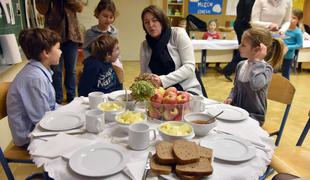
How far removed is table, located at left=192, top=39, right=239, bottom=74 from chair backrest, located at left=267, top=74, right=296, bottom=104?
2.76 meters

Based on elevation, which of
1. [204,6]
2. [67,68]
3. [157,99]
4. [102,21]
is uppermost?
[204,6]

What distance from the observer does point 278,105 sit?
3.54 meters

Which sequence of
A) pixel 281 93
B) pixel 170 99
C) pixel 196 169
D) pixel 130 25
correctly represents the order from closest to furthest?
pixel 196 169 < pixel 170 99 < pixel 281 93 < pixel 130 25

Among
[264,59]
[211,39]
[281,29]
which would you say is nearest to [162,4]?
[211,39]

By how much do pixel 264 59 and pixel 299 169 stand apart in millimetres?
888

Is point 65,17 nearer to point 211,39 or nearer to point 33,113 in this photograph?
point 33,113

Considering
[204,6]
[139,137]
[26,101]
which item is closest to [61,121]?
[26,101]

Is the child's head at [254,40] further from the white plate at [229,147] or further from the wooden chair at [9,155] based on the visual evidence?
the wooden chair at [9,155]

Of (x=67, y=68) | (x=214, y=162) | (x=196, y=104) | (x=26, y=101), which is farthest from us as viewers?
(x=67, y=68)

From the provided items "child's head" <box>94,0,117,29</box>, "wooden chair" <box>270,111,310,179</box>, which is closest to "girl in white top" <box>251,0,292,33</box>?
"child's head" <box>94,0,117,29</box>

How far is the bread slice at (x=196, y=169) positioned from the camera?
854mm

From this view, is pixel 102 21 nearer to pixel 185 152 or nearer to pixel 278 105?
pixel 185 152

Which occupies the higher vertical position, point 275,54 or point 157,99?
point 275,54

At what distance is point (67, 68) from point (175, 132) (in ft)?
7.78
